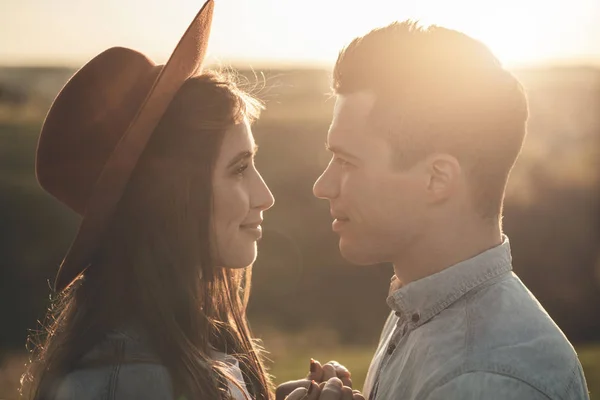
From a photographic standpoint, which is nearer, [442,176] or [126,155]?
[442,176]

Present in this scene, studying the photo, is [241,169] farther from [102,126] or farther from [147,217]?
[102,126]

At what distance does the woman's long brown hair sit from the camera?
2.91 meters

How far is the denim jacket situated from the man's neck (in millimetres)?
992

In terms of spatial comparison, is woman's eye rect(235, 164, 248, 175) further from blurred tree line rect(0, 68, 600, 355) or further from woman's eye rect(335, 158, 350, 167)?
blurred tree line rect(0, 68, 600, 355)

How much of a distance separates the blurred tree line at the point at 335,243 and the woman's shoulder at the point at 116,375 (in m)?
12.1

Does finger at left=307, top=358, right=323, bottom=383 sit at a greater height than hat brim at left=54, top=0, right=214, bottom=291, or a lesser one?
lesser

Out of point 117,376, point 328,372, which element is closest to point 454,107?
point 328,372

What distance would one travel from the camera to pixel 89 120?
3047 millimetres

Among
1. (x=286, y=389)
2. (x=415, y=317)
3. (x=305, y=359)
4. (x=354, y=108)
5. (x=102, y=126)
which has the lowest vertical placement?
(x=305, y=359)

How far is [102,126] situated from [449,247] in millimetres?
1396

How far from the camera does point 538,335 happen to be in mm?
2500

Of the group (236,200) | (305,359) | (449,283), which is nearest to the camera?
(449,283)

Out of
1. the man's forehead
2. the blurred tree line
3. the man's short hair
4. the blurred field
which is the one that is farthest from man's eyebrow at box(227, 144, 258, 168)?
the blurred tree line

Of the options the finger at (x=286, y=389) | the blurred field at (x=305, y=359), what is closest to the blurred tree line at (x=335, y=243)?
the blurred field at (x=305, y=359)
